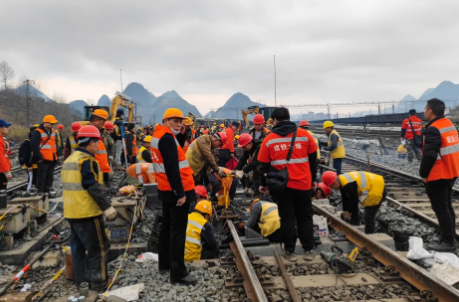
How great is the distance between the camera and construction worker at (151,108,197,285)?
3.65 m

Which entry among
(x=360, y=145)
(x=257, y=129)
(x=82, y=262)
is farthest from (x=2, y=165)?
(x=360, y=145)

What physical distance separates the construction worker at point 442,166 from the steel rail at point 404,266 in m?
0.85

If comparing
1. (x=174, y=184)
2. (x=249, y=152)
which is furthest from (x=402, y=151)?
(x=174, y=184)

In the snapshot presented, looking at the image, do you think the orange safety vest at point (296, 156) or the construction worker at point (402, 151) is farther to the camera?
the construction worker at point (402, 151)

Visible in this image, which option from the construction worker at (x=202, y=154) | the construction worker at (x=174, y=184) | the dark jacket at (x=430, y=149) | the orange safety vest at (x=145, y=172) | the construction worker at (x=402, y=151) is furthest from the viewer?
the construction worker at (x=402, y=151)

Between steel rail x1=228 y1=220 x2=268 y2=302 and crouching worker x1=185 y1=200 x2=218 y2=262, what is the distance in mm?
365

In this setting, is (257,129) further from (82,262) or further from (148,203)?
(82,262)

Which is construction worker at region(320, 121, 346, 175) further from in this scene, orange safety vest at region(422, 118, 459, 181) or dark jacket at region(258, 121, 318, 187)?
dark jacket at region(258, 121, 318, 187)

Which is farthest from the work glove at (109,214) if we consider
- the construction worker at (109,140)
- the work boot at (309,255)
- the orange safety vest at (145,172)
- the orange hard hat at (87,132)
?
the construction worker at (109,140)

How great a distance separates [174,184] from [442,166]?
3.67 m

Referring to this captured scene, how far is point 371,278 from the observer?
3.85 meters

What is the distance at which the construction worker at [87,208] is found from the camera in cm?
374

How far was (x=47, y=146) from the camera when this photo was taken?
26.7 feet

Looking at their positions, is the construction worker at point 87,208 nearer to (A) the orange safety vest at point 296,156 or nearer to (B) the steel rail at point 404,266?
(A) the orange safety vest at point 296,156
